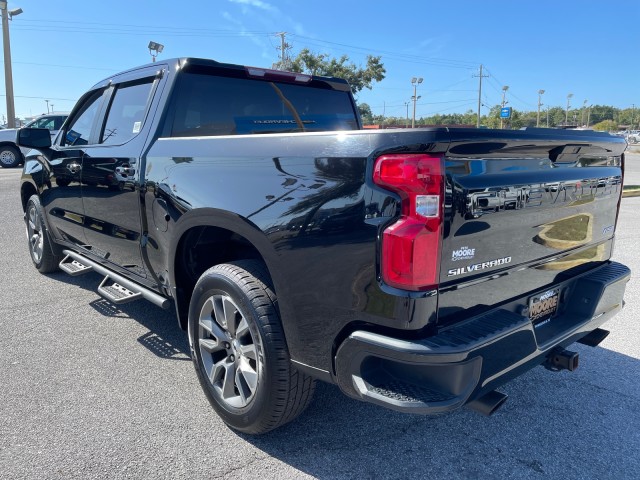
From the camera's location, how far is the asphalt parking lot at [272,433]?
94.3 inches

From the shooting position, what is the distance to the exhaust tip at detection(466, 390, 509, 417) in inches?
82.8

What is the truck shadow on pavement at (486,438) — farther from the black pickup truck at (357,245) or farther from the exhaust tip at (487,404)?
the exhaust tip at (487,404)

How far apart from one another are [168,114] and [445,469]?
8.68 feet

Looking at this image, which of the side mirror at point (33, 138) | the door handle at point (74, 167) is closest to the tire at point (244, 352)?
the door handle at point (74, 167)

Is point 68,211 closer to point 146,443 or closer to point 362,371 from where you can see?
point 146,443

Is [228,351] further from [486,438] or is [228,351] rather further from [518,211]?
[518,211]

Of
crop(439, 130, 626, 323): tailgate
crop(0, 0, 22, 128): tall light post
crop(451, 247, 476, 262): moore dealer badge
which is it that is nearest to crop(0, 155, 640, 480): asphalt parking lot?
crop(439, 130, 626, 323): tailgate

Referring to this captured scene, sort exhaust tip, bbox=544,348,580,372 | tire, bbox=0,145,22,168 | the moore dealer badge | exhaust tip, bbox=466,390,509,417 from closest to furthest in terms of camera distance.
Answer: the moore dealer badge < exhaust tip, bbox=466,390,509,417 < exhaust tip, bbox=544,348,580,372 < tire, bbox=0,145,22,168

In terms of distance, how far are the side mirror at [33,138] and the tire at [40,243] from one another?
775 mm

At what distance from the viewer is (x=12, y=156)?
729 inches

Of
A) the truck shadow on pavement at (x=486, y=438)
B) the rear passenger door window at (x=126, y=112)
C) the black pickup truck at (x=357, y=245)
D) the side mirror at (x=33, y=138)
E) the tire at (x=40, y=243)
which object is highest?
the rear passenger door window at (x=126, y=112)

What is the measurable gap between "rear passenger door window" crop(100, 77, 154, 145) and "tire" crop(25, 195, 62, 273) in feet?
5.98

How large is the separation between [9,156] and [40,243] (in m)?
15.8

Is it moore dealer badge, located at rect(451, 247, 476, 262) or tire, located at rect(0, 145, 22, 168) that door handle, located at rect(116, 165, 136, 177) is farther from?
tire, located at rect(0, 145, 22, 168)
